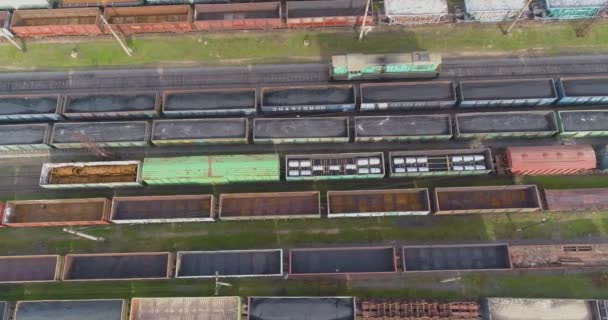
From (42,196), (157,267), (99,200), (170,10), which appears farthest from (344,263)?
(170,10)

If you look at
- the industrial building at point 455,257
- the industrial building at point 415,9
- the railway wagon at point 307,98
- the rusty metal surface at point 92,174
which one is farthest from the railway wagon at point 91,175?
the industrial building at point 415,9

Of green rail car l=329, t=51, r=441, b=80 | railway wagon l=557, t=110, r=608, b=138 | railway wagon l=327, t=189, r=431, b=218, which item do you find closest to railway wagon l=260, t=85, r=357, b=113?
green rail car l=329, t=51, r=441, b=80

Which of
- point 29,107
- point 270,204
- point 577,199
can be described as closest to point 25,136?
point 29,107

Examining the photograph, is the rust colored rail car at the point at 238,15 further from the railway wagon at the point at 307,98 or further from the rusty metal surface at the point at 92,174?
the rusty metal surface at the point at 92,174

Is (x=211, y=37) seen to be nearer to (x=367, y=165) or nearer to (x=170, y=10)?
(x=170, y=10)

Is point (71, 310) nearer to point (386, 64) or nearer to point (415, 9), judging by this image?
point (386, 64)
